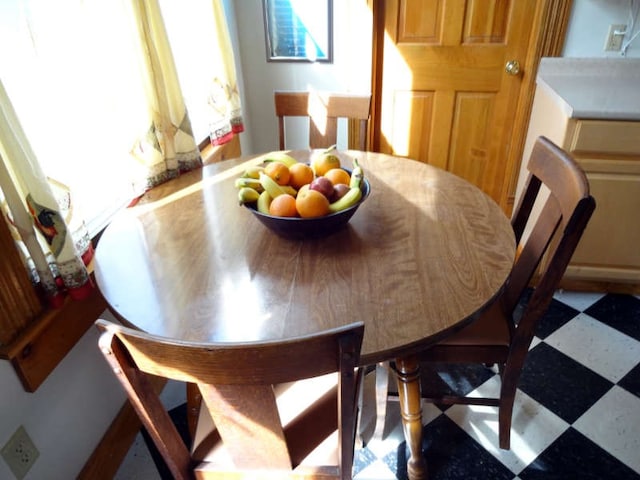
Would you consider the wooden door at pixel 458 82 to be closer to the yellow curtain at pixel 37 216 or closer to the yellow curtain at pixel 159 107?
the yellow curtain at pixel 159 107

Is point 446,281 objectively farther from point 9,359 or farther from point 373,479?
point 9,359

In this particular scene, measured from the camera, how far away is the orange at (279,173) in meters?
1.17

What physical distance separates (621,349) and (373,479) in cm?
115

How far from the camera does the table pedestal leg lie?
3.99 feet

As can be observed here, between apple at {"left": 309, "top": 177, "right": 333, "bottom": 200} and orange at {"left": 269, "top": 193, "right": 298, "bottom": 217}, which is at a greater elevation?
apple at {"left": 309, "top": 177, "right": 333, "bottom": 200}

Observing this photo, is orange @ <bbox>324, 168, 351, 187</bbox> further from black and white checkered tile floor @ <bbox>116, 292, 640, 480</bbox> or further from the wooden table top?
black and white checkered tile floor @ <bbox>116, 292, 640, 480</bbox>

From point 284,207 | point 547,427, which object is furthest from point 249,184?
point 547,427

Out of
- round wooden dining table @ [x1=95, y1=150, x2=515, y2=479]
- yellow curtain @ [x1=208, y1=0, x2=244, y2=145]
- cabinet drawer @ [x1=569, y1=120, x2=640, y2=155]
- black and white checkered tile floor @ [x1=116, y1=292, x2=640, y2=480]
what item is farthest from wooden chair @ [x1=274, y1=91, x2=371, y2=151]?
black and white checkered tile floor @ [x1=116, y1=292, x2=640, y2=480]

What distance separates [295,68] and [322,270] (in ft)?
6.12

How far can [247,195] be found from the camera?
3.67ft

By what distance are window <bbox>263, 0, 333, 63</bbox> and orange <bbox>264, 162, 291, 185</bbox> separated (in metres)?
1.55

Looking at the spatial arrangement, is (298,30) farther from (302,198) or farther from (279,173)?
(302,198)

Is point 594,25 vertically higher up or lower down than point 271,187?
higher up

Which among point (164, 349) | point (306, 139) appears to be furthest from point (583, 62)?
point (164, 349)
